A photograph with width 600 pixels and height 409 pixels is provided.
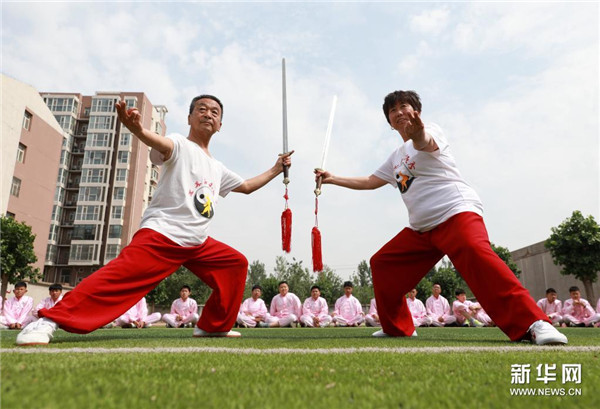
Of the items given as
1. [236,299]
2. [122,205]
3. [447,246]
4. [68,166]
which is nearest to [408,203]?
[447,246]

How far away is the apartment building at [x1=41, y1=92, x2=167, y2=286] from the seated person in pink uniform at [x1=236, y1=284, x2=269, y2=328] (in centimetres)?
3419

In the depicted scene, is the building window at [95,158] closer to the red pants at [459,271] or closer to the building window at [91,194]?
the building window at [91,194]

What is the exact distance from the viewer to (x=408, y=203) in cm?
403

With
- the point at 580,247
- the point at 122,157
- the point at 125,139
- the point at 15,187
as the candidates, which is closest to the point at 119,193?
the point at 122,157

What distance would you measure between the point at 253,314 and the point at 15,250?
43.3 ft

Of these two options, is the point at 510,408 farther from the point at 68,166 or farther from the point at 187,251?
the point at 68,166

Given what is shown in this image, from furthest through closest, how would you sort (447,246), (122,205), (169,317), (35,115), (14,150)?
(122,205) < (35,115) < (14,150) < (169,317) < (447,246)

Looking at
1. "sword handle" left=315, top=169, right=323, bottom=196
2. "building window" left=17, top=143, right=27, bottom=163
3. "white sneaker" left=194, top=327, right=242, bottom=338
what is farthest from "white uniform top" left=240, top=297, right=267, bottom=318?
"building window" left=17, top=143, right=27, bottom=163

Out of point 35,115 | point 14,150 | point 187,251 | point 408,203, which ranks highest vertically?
point 35,115

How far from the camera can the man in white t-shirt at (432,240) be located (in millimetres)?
3262

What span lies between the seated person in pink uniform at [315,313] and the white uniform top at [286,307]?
30cm

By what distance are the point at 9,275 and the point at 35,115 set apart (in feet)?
47.7

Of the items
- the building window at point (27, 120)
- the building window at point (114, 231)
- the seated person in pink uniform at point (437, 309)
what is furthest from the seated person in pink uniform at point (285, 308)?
the building window at point (114, 231)

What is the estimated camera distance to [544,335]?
3031mm
